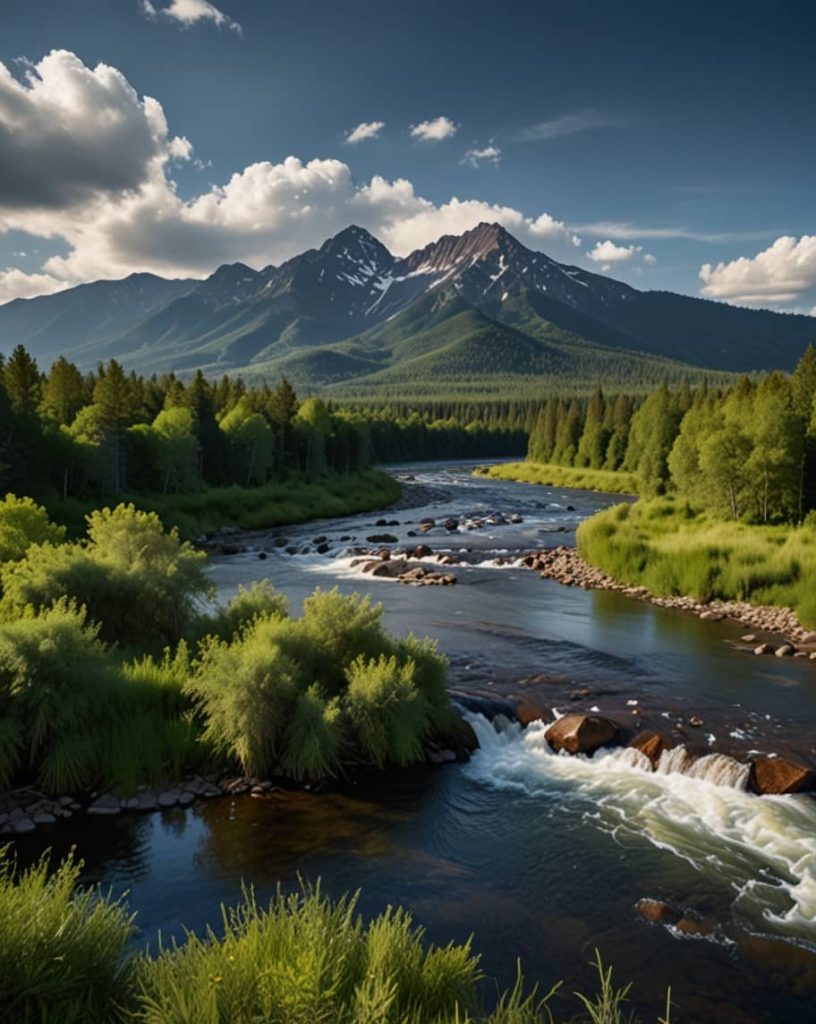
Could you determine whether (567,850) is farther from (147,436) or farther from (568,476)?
(568,476)

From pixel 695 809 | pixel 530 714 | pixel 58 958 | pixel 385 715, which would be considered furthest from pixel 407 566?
pixel 58 958

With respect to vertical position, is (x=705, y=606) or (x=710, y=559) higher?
(x=710, y=559)

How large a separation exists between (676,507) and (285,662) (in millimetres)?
50697

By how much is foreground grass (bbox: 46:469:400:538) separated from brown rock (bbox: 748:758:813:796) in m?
48.6

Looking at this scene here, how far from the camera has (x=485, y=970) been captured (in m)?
11.8

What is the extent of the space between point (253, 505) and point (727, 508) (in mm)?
45830

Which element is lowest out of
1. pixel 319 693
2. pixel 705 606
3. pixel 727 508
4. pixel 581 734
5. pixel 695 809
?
pixel 705 606

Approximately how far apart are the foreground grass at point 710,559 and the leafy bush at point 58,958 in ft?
112

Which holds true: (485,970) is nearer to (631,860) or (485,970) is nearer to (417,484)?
(631,860)

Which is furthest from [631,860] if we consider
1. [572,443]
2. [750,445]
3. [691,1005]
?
[572,443]

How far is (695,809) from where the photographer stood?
691 inches

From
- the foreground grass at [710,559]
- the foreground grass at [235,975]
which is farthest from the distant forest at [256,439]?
the foreground grass at [235,975]

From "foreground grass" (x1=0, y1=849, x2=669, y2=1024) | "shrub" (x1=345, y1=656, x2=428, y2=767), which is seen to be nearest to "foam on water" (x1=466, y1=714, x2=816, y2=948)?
"shrub" (x1=345, y1=656, x2=428, y2=767)

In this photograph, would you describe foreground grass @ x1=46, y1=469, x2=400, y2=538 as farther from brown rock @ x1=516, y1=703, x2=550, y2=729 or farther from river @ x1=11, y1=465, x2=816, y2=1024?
river @ x1=11, y1=465, x2=816, y2=1024
